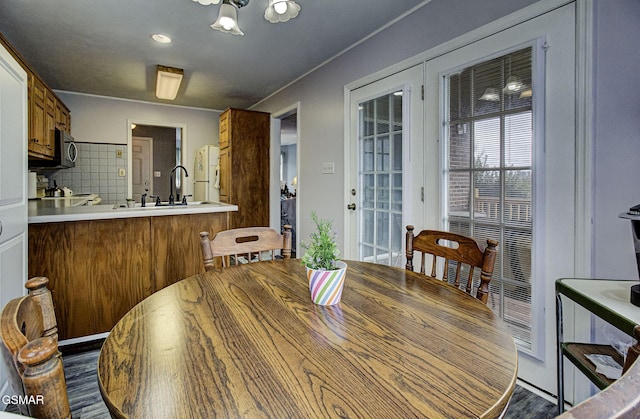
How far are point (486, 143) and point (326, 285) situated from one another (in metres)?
1.47

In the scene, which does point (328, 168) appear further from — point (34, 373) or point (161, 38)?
point (34, 373)

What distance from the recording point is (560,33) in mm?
1596

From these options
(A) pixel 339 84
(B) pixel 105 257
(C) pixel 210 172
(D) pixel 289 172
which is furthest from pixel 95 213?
(D) pixel 289 172

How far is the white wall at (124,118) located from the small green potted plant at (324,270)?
16.9ft

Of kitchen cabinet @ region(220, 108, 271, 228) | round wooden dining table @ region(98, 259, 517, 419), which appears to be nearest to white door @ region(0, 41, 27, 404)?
round wooden dining table @ region(98, 259, 517, 419)

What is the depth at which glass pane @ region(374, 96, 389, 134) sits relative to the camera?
105 inches

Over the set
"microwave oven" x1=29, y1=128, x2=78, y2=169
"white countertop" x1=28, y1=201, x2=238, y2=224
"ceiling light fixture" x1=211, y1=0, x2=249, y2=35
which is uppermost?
"ceiling light fixture" x1=211, y1=0, x2=249, y2=35

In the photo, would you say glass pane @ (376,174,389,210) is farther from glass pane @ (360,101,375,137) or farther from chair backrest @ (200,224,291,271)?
chair backrest @ (200,224,291,271)

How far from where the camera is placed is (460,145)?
208cm

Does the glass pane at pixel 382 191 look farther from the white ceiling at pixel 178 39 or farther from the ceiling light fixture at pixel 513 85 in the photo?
the white ceiling at pixel 178 39

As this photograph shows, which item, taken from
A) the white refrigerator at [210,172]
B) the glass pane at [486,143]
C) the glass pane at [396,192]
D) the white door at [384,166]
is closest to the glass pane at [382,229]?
the white door at [384,166]

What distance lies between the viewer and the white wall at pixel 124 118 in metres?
4.73

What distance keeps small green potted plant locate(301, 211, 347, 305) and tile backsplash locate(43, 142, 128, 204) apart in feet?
16.8

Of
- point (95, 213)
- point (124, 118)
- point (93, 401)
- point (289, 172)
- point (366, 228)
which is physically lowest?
point (93, 401)
